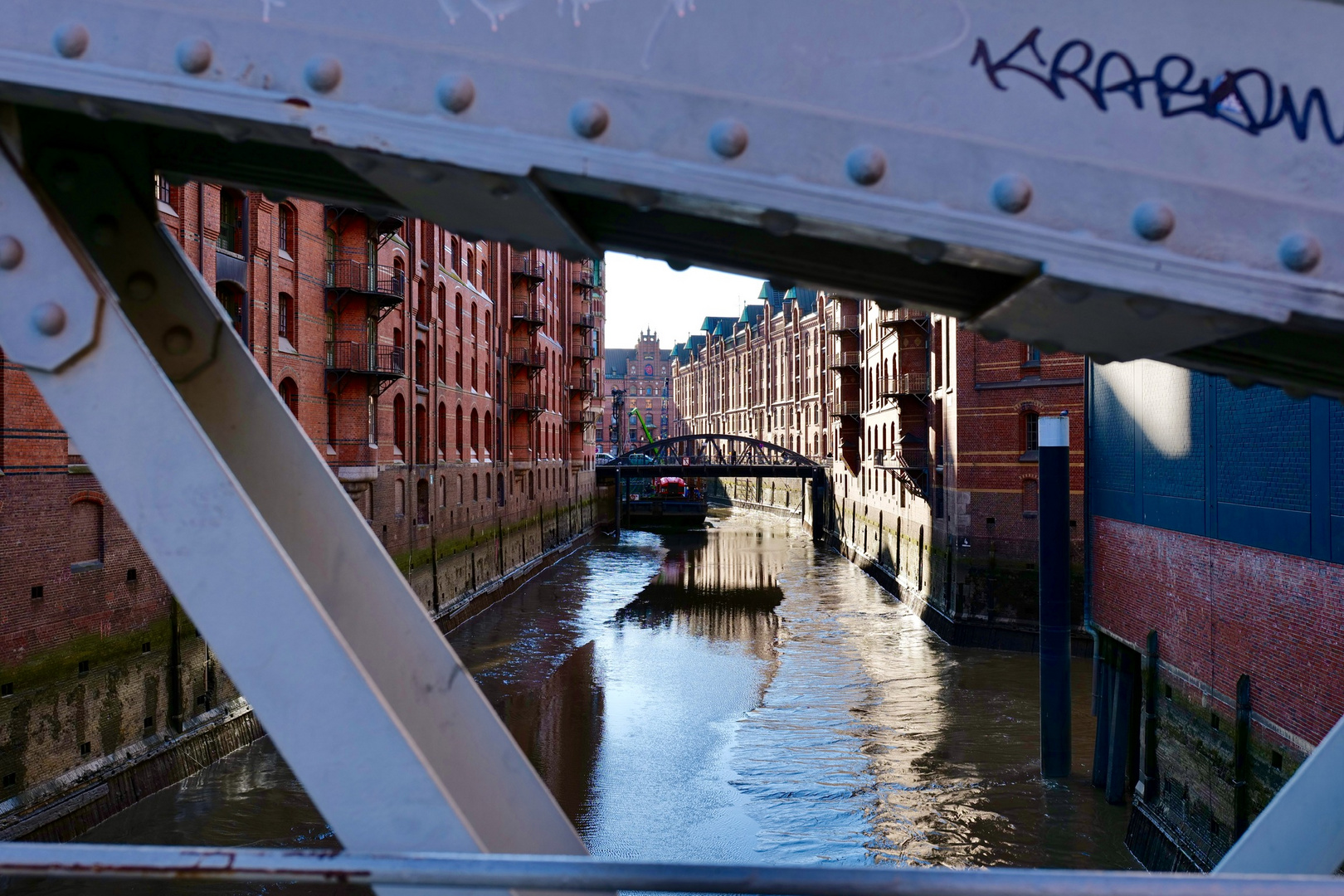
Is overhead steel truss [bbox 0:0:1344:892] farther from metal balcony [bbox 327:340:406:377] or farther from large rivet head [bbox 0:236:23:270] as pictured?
metal balcony [bbox 327:340:406:377]

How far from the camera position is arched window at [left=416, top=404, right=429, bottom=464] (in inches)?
979

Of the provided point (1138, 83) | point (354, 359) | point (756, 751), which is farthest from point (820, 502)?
point (1138, 83)

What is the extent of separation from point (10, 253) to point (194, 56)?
41 centimetres

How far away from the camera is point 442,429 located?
26984mm

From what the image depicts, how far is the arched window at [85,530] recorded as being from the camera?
39.3ft

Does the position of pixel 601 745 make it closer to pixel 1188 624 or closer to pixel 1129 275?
pixel 1188 624

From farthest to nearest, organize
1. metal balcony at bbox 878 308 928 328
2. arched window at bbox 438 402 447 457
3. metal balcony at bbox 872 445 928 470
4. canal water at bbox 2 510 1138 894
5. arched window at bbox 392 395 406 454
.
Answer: metal balcony at bbox 878 308 928 328 < metal balcony at bbox 872 445 928 470 < arched window at bbox 438 402 447 457 < arched window at bbox 392 395 406 454 < canal water at bbox 2 510 1138 894

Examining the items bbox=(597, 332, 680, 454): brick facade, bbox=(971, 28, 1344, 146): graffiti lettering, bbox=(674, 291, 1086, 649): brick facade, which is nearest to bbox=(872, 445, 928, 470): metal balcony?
bbox=(674, 291, 1086, 649): brick facade

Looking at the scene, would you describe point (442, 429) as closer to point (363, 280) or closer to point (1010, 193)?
point (363, 280)

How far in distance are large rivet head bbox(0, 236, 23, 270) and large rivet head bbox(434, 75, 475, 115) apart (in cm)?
69

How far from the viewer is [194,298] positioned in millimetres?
1990

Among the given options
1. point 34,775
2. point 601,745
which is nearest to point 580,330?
point 601,745

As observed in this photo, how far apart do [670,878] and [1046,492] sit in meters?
13.3

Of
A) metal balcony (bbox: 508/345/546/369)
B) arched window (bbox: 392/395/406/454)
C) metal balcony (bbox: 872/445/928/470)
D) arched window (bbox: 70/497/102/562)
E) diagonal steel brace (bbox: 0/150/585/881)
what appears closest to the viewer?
diagonal steel brace (bbox: 0/150/585/881)
